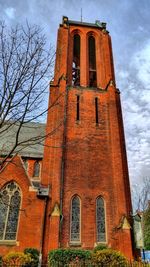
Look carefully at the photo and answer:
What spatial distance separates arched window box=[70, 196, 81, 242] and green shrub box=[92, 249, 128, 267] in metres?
2.33

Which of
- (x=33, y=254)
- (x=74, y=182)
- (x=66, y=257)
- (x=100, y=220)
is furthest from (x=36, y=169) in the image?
(x=66, y=257)

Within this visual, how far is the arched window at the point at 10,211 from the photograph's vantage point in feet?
52.1

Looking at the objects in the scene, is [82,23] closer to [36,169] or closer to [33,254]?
[36,169]

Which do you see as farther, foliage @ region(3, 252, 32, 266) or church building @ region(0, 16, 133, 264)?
church building @ region(0, 16, 133, 264)

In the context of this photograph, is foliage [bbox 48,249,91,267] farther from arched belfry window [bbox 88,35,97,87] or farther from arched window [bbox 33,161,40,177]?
arched belfry window [bbox 88,35,97,87]

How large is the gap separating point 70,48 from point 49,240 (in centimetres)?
1693

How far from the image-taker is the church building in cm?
1542

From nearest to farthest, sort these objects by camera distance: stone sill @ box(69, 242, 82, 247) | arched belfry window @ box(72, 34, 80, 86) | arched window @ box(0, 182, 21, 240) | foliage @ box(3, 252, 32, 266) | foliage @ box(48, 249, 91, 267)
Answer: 1. foliage @ box(3, 252, 32, 266)
2. foliage @ box(48, 249, 91, 267)
3. stone sill @ box(69, 242, 82, 247)
4. arched window @ box(0, 182, 21, 240)
5. arched belfry window @ box(72, 34, 80, 86)

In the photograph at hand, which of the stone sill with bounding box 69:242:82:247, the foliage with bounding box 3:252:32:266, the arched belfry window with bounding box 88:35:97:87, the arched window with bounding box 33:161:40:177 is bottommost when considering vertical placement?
the foliage with bounding box 3:252:32:266

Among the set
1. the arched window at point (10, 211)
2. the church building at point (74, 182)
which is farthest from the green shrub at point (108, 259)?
the arched window at point (10, 211)

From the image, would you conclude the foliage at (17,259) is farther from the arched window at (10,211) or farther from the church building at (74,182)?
the arched window at (10,211)

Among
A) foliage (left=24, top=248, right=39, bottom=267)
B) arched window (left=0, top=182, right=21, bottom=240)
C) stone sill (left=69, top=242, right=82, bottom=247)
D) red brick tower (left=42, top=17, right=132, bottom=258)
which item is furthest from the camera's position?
arched window (left=0, top=182, right=21, bottom=240)

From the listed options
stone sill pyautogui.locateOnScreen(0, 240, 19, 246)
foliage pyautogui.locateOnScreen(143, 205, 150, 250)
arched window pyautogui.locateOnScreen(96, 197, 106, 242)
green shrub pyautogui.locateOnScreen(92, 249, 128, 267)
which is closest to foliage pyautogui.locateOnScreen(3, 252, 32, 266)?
stone sill pyautogui.locateOnScreen(0, 240, 19, 246)

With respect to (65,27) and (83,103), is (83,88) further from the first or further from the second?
(65,27)
